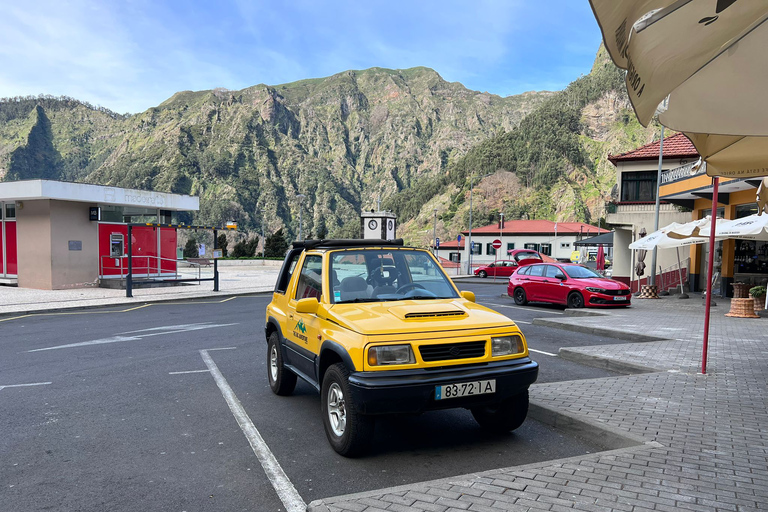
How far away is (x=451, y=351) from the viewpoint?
427 cm

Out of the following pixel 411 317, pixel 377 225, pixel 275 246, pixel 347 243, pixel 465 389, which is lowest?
pixel 275 246

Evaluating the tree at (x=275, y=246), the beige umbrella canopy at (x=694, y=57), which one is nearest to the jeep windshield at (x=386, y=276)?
the beige umbrella canopy at (x=694, y=57)

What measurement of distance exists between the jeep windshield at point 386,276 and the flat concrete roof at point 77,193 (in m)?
21.2

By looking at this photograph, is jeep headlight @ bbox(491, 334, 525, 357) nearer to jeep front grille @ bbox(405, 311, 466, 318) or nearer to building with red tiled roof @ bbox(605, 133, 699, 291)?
jeep front grille @ bbox(405, 311, 466, 318)

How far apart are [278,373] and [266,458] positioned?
1.96 meters

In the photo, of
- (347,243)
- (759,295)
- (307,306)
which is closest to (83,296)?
(347,243)

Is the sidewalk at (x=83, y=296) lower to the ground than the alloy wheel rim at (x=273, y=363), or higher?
lower

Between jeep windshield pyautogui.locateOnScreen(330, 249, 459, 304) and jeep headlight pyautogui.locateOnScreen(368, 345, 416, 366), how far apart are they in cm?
99

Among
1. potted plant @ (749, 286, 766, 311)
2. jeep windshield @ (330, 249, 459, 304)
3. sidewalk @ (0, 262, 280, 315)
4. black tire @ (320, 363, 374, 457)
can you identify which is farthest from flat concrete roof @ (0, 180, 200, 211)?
potted plant @ (749, 286, 766, 311)

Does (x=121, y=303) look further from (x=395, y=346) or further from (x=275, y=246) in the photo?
(x=275, y=246)

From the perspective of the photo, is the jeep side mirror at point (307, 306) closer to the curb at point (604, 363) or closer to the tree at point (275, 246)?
the curb at point (604, 363)

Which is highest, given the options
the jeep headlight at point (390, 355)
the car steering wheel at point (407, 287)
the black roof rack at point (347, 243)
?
the black roof rack at point (347, 243)

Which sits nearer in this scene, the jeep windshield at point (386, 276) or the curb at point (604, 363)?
the jeep windshield at point (386, 276)

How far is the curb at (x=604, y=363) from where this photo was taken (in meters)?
7.36
